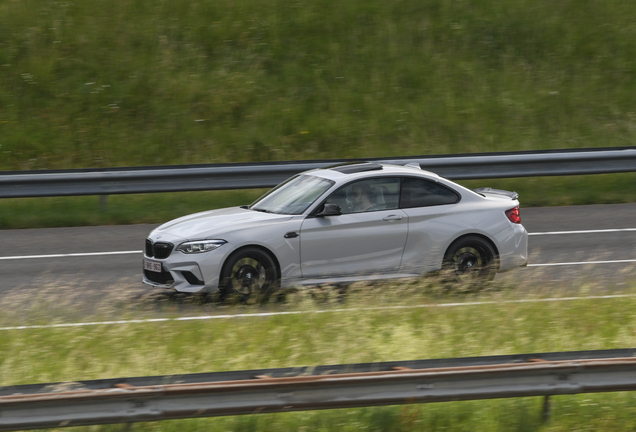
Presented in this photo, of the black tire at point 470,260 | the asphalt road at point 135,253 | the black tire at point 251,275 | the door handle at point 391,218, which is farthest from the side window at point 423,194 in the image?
the black tire at point 251,275

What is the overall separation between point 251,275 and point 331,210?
116cm

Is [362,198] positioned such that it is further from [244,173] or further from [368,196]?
[244,173]

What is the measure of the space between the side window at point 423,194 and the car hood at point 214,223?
1445 millimetres

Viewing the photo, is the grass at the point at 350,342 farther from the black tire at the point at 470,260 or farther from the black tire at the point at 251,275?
the black tire at the point at 470,260

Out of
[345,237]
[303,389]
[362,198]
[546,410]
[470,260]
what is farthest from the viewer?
[470,260]

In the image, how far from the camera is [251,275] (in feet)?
27.7

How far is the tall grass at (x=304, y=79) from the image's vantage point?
58.4 feet

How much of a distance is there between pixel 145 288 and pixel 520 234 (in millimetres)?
4568

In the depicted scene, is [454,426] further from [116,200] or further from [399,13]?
[399,13]

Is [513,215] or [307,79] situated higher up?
[307,79]

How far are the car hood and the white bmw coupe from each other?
1 cm

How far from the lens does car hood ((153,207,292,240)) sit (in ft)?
27.7

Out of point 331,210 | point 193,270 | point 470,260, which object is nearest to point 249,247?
point 193,270

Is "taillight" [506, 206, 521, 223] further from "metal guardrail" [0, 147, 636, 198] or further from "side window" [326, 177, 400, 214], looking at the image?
"metal guardrail" [0, 147, 636, 198]
